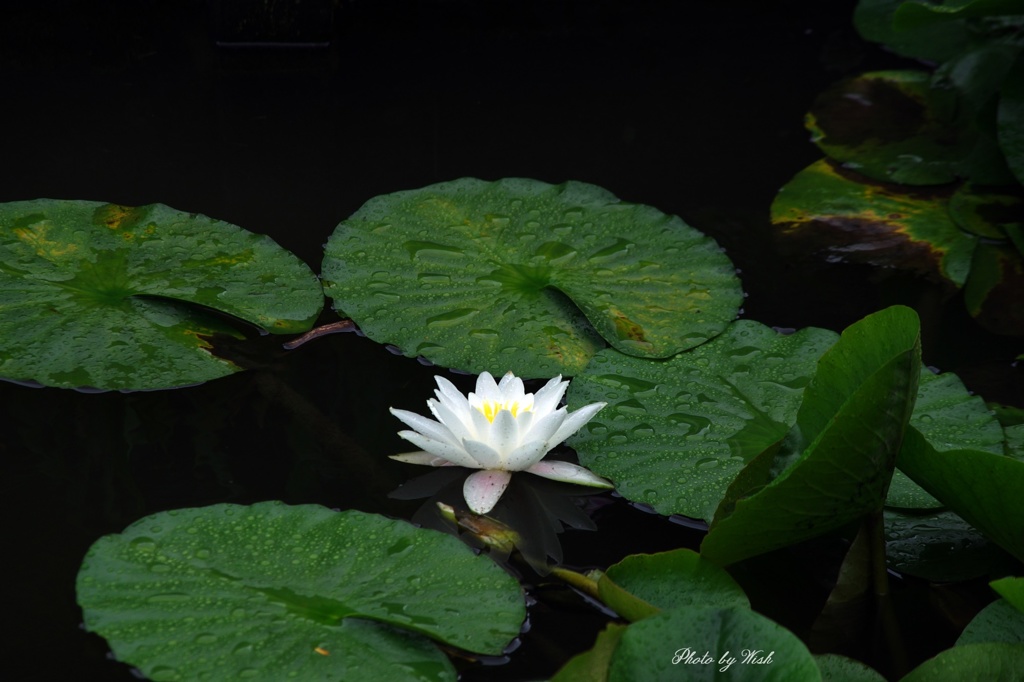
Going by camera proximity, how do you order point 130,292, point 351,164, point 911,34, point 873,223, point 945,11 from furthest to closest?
point 911,34 → point 351,164 → point 873,223 → point 945,11 → point 130,292

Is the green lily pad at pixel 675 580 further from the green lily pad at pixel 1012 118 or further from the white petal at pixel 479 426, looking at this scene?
the green lily pad at pixel 1012 118

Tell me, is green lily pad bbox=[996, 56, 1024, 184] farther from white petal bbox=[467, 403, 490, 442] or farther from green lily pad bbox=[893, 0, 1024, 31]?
white petal bbox=[467, 403, 490, 442]

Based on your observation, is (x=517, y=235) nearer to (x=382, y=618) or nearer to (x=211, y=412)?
(x=211, y=412)

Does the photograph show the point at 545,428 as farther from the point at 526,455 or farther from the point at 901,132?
the point at 901,132

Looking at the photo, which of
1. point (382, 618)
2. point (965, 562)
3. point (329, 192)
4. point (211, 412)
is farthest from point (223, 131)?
point (965, 562)

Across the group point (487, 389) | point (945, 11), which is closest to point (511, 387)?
point (487, 389)

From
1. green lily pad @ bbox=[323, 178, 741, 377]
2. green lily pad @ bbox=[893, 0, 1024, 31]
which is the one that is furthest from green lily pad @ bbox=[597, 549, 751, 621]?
green lily pad @ bbox=[893, 0, 1024, 31]
